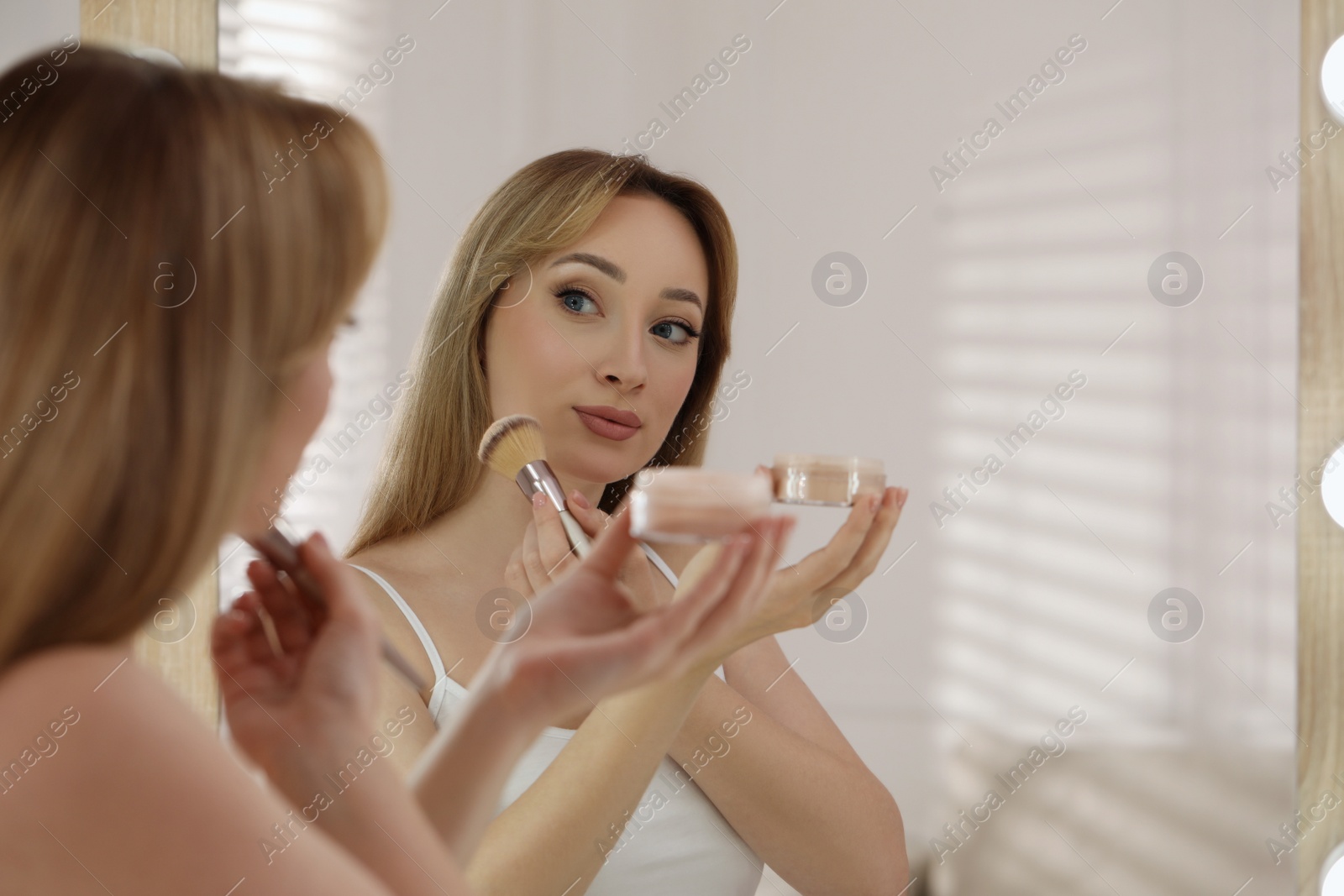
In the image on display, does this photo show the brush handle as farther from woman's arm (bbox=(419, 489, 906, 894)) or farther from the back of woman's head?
the back of woman's head

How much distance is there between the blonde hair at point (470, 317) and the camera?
A: 2.61ft

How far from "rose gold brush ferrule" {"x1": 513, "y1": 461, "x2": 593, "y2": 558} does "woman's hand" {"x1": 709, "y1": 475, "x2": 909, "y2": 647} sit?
0.08m

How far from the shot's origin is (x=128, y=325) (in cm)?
30

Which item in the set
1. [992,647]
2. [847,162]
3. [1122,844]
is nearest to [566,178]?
[847,162]

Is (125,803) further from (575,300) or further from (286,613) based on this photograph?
(575,300)

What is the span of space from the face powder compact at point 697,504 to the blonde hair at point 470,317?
403mm

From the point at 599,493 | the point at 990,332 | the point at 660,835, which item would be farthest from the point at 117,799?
the point at 990,332

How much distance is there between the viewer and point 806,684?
36.2 inches

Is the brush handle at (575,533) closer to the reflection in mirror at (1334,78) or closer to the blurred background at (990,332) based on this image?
the blurred background at (990,332)

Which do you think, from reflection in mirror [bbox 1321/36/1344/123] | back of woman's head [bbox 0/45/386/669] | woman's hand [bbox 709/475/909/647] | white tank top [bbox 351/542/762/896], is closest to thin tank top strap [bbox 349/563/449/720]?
white tank top [bbox 351/542/762/896]

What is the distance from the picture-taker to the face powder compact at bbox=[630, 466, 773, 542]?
42 cm

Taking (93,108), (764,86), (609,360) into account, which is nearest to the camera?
(93,108)

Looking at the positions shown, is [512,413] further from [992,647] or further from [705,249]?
[992,647]

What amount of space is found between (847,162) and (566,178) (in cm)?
27
